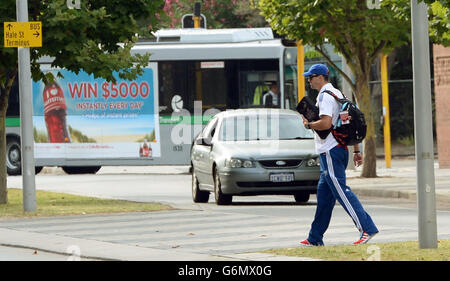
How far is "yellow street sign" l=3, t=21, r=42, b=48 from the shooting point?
62.1 ft

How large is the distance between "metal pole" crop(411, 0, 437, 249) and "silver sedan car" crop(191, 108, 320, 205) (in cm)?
894

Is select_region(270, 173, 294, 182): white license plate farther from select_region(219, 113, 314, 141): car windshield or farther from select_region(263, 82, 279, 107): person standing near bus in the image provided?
select_region(263, 82, 279, 107): person standing near bus

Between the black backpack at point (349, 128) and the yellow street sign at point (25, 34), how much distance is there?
7128 mm

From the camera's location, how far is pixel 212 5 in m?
46.0

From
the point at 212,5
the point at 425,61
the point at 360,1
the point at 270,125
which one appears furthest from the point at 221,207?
the point at 212,5

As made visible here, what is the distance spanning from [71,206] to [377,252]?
31.3 feet

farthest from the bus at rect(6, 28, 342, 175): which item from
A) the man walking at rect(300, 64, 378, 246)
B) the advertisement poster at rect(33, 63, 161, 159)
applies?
the man walking at rect(300, 64, 378, 246)

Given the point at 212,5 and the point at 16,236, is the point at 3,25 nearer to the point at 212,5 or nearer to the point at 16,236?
the point at 16,236

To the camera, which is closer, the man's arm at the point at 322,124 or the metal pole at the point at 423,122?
the metal pole at the point at 423,122

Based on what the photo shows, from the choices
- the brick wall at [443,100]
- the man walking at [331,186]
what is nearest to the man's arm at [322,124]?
the man walking at [331,186]

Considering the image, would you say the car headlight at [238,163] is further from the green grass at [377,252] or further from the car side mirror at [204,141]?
the green grass at [377,252]

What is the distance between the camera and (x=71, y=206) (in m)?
20.5

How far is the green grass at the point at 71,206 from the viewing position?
1916cm

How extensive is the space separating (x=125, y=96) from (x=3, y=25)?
45.4 ft
